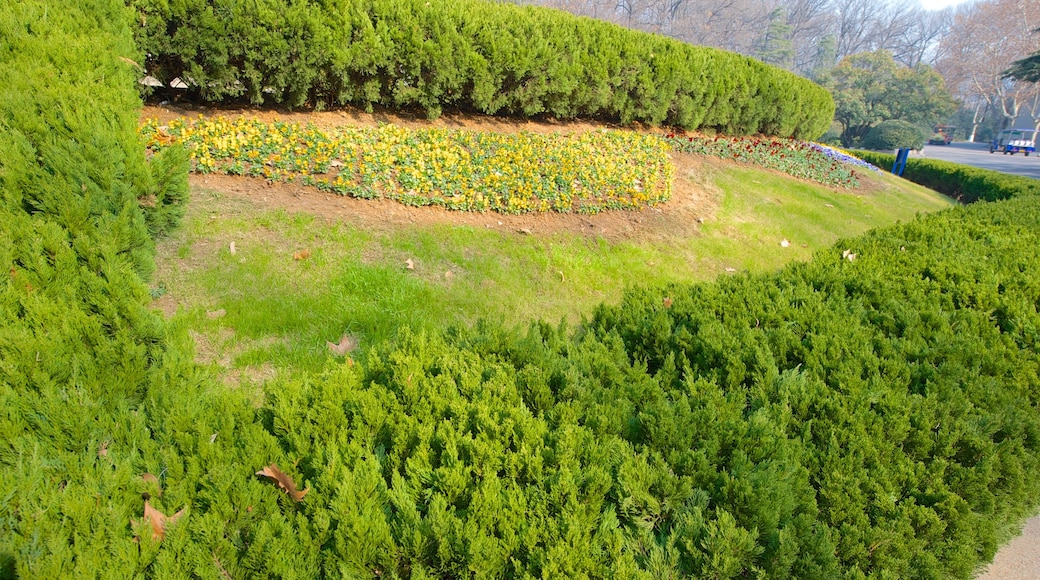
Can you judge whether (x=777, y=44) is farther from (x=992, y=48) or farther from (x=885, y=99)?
(x=885, y=99)

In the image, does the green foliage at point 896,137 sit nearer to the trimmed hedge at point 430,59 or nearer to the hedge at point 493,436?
the trimmed hedge at point 430,59

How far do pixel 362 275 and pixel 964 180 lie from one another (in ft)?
58.7

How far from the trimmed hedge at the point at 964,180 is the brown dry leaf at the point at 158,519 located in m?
14.4

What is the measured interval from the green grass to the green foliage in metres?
35.5

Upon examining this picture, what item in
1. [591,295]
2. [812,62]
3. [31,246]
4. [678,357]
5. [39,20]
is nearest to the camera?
[31,246]

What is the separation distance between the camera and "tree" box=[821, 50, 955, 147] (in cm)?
4047

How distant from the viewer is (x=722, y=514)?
167cm

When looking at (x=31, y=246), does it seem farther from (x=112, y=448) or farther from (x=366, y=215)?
(x=366, y=215)

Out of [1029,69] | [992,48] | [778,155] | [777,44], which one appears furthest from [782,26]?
[778,155]

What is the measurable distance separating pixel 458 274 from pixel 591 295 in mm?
1289

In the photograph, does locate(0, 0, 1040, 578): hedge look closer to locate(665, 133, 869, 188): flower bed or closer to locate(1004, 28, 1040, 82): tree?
locate(665, 133, 869, 188): flower bed

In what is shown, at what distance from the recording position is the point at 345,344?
12.5 feet

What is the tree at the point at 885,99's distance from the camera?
4047cm

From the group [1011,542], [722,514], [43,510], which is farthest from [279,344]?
[1011,542]
